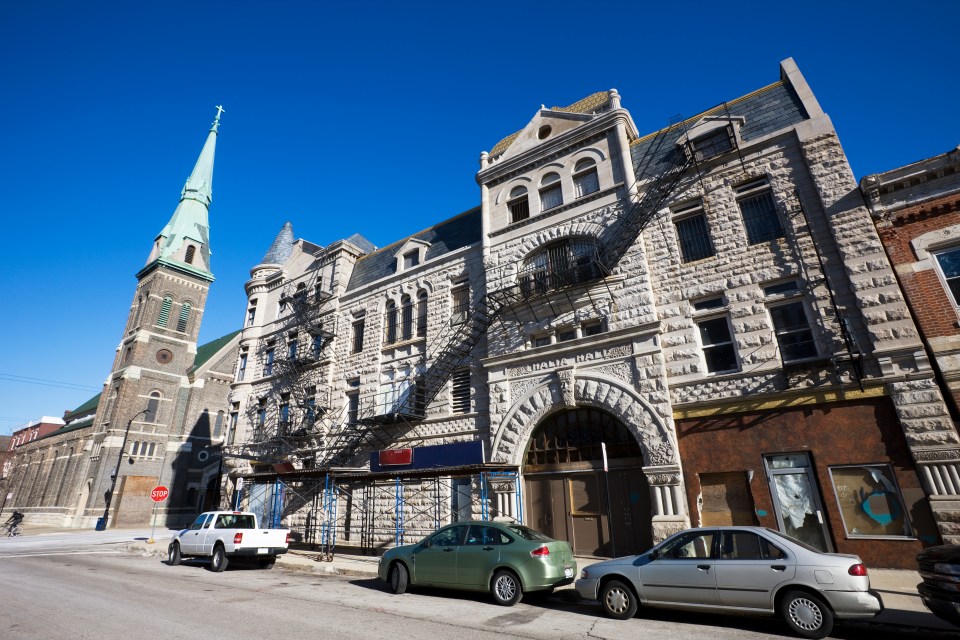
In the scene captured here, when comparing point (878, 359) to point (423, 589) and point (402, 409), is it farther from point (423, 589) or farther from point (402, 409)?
point (402, 409)

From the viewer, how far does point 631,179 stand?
18188 millimetres

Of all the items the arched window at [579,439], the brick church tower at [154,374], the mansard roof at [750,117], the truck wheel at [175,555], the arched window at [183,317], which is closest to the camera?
the arched window at [579,439]

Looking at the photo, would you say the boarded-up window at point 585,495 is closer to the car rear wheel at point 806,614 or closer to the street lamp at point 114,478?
the car rear wheel at point 806,614

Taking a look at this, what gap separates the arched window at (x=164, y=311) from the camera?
52.5 metres

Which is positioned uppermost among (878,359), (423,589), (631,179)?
(631,179)

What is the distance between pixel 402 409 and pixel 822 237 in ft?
54.6

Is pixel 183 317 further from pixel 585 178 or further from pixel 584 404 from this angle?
pixel 584 404

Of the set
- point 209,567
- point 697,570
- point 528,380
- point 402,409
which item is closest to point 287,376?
point 402,409

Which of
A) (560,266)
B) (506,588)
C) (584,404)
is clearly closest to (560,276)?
(560,266)

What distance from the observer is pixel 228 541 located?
14867 mm

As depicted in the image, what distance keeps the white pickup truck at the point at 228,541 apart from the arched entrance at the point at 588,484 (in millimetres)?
8853

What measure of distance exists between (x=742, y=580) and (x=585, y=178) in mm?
16126

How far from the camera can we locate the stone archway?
13.8m

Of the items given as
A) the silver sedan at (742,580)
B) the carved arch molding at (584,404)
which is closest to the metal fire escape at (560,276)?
the carved arch molding at (584,404)
